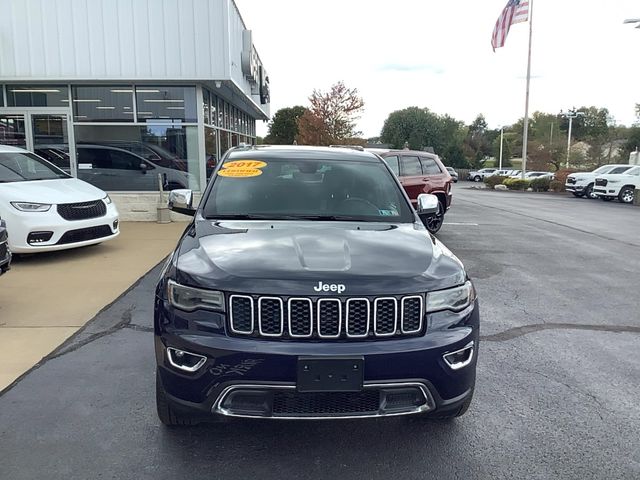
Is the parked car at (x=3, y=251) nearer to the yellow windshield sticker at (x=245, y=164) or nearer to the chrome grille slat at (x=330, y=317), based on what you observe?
the yellow windshield sticker at (x=245, y=164)

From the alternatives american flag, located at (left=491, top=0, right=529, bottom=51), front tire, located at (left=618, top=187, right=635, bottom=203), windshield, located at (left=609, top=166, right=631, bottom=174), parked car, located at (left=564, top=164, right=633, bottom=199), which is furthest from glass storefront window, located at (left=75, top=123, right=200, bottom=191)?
windshield, located at (left=609, top=166, right=631, bottom=174)

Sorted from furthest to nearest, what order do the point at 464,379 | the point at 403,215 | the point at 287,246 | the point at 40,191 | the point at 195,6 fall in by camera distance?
the point at 195,6
the point at 40,191
the point at 403,215
the point at 287,246
the point at 464,379

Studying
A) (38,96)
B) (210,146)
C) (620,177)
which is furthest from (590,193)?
(38,96)

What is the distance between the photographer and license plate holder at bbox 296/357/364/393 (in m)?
2.63

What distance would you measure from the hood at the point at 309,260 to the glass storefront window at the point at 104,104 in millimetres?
9482

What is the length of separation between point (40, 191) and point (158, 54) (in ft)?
Result: 16.0

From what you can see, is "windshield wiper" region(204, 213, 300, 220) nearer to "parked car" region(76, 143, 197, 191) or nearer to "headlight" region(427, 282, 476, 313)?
"headlight" region(427, 282, 476, 313)

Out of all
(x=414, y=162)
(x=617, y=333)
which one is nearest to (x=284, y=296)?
(x=617, y=333)

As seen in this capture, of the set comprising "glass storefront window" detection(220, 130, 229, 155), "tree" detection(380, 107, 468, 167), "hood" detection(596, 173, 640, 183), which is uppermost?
"tree" detection(380, 107, 468, 167)

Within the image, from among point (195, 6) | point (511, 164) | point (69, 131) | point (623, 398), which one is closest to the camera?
point (623, 398)

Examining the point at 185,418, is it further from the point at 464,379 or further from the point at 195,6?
the point at 195,6

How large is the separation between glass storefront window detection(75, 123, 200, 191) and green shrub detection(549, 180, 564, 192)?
25.9 m

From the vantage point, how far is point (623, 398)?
3822 millimetres

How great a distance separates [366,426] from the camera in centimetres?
337
